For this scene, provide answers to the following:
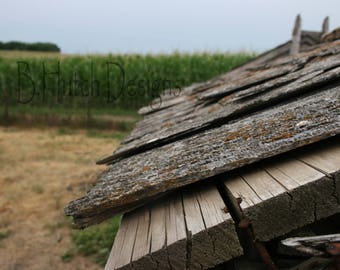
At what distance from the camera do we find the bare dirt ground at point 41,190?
5639 millimetres

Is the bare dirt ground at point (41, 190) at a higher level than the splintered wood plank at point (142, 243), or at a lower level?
lower

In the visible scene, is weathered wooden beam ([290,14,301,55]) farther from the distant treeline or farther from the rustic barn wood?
the distant treeline

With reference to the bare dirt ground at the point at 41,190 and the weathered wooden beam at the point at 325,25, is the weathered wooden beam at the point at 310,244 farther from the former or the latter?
the weathered wooden beam at the point at 325,25

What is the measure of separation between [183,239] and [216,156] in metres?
0.43

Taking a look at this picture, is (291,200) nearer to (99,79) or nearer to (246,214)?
(246,214)

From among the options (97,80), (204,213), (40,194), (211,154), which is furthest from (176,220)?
(97,80)

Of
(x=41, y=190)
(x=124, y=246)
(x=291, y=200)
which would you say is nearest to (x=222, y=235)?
(x=291, y=200)

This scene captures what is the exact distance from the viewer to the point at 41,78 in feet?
55.6

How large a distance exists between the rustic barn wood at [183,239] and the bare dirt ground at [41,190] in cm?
439

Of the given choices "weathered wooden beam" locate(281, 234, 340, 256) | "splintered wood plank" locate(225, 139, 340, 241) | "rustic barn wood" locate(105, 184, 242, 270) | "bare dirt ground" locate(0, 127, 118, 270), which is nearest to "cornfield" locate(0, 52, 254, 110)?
"bare dirt ground" locate(0, 127, 118, 270)

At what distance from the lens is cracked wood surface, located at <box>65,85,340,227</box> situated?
1.33 metres

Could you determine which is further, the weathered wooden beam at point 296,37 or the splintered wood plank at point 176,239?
the weathered wooden beam at point 296,37

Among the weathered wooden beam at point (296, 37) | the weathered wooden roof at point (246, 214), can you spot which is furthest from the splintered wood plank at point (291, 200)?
the weathered wooden beam at point (296, 37)

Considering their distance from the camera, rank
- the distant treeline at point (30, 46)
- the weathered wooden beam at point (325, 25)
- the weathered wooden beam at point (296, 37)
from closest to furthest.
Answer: the weathered wooden beam at point (296, 37) < the weathered wooden beam at point (325, 25) < the distant treeline at point (30, 46)
